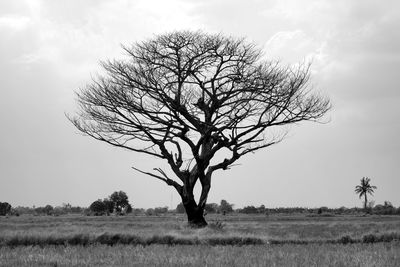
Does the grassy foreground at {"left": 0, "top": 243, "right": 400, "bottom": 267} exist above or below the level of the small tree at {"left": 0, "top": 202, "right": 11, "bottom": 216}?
below

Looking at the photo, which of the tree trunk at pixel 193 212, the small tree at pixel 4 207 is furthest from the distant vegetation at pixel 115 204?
the tree trunk at pixel 193 212

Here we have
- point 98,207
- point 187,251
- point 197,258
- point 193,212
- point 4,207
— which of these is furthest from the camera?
point 98,207

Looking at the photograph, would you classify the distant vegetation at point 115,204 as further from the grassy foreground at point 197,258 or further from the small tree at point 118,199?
the grassy foreground at point 197,258

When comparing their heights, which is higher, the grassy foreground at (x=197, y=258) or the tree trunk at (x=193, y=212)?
the tree trunk at (x=193, y=212)

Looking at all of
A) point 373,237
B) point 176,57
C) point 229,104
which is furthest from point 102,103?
point 373,237

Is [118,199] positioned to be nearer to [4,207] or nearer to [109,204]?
[109,204]

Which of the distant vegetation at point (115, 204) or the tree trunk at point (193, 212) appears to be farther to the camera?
the distant vegetation at point (115, 204)

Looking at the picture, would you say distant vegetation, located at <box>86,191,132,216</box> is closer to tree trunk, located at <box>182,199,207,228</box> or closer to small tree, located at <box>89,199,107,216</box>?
small tree, located at <box>89,199,107,216</box>

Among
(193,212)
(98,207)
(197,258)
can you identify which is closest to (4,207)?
(98,207)

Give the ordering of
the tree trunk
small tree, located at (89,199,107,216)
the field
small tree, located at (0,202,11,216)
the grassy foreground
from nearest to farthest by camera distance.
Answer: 1. the grassy foreground
2. the field
3. the tree trunk
4. small tree, located at (0,202,11,216)
5. small tree, located at (89,199,107,216)

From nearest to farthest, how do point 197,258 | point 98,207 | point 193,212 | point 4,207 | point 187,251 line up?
point 197,258
point 187,251
point 193,212
point 4,207
point 98,207

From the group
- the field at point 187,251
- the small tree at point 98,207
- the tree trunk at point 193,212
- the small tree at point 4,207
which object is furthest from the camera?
the small tree at point 98,207

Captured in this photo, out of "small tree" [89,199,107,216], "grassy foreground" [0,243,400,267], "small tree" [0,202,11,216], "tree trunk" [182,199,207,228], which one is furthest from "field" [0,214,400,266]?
"small tree" [89,199,107,216]

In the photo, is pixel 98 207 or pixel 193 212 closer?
pixel 193 212
